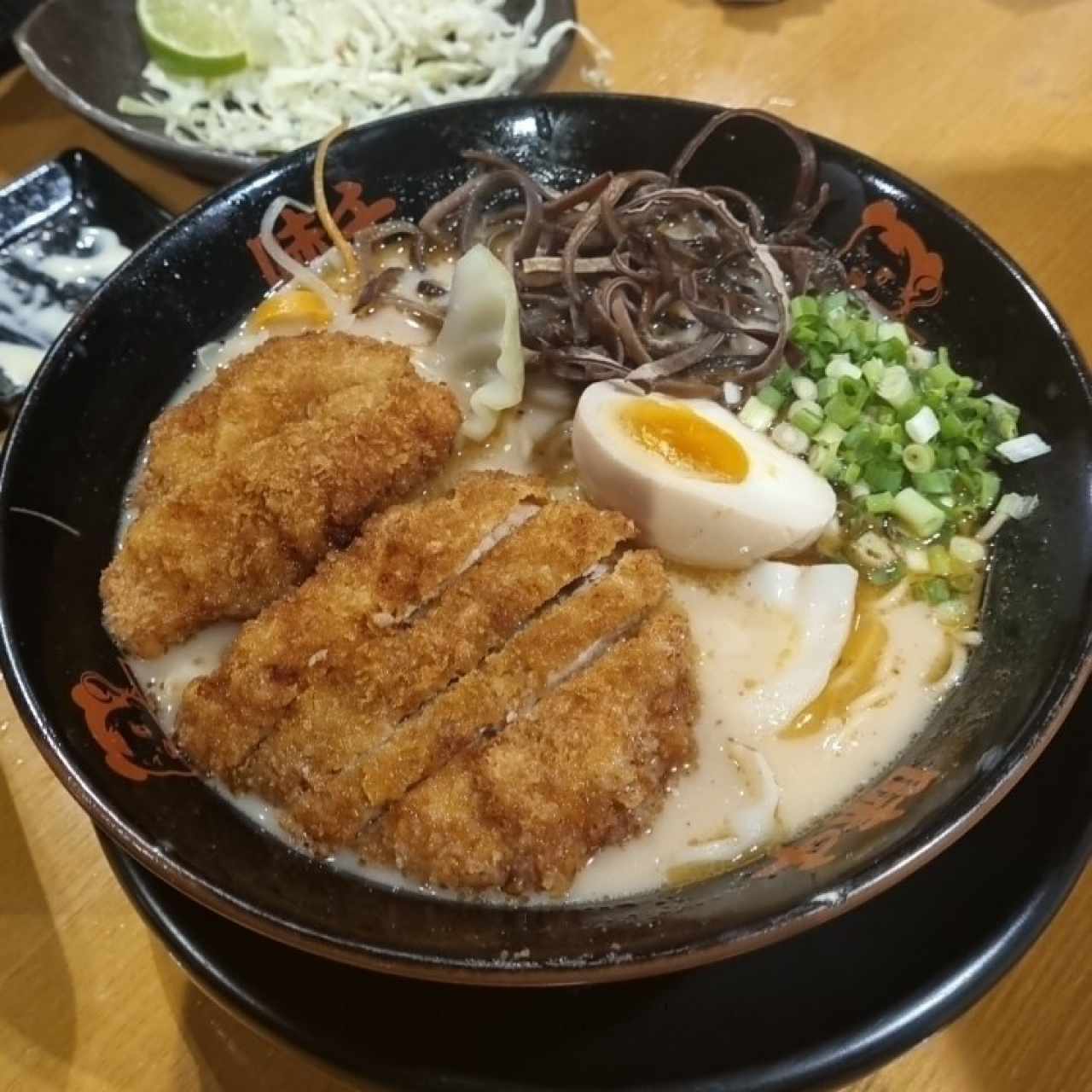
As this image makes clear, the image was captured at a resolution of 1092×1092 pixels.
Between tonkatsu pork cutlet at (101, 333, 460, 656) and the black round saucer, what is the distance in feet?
1.33

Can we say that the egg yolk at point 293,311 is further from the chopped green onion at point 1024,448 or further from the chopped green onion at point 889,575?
the chopped green onion at point 1024,448

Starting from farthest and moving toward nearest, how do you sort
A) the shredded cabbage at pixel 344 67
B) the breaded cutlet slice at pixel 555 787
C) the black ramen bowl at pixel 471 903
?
1. the shredded cabbage at pixel 344 67
2. the breaded cutlet slice at pixel 555 787
3. the black ramen bowl at pixel 471 903

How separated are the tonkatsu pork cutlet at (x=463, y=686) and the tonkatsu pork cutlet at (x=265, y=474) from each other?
10 cm

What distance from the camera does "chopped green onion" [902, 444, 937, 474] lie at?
5.48 feet

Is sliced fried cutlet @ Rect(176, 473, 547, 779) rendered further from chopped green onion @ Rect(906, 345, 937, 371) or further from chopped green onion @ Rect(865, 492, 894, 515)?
chopped green onion @ Rect(906, 345, 937, 371)

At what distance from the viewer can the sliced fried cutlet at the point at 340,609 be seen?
4.72ft

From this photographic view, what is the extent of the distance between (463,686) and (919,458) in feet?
2.63

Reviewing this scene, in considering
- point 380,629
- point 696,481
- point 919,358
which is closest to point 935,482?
point 919,358

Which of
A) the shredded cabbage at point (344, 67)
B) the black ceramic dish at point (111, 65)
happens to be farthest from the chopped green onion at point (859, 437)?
the shredded cabbage at point (344, 67)

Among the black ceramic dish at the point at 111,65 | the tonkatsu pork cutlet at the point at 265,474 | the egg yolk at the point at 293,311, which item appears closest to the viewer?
the tonkatsu pork cutlet at the point at 265,474

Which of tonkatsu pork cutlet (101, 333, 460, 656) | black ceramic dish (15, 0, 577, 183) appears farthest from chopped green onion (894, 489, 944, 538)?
black ceramic dish (15, 0, 577, 183)

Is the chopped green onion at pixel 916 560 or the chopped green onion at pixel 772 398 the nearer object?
the chopped green onion at pixel 916 560

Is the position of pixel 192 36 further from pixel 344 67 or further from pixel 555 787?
pixel 555 787

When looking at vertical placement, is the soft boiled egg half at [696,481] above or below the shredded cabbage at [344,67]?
below
